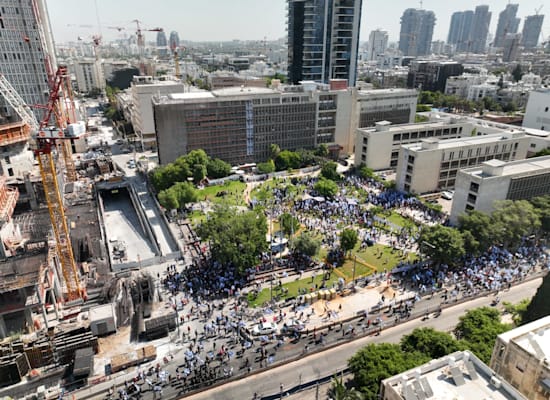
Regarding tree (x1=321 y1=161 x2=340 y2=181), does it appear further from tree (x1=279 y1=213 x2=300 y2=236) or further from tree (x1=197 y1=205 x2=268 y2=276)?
tree (x1=197 y1=205 x2=268 y2=276)

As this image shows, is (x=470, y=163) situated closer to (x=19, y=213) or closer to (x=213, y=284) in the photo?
(x=213, y=284)

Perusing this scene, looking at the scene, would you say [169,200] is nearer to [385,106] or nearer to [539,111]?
[385,106]

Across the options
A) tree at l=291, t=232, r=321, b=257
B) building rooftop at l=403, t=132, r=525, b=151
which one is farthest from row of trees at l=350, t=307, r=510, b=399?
building rooftop at l=403, t=132, r=525, b=151

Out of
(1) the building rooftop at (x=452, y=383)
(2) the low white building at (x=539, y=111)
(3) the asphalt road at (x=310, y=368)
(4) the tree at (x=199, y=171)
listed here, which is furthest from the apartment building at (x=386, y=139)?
(1) the building rooftop at (x=452, y=383)

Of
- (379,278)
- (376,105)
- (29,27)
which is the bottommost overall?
(379,278)

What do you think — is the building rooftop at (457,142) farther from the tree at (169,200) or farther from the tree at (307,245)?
the tree at (169,200)

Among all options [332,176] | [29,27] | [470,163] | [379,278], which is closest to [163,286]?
[379,278]
